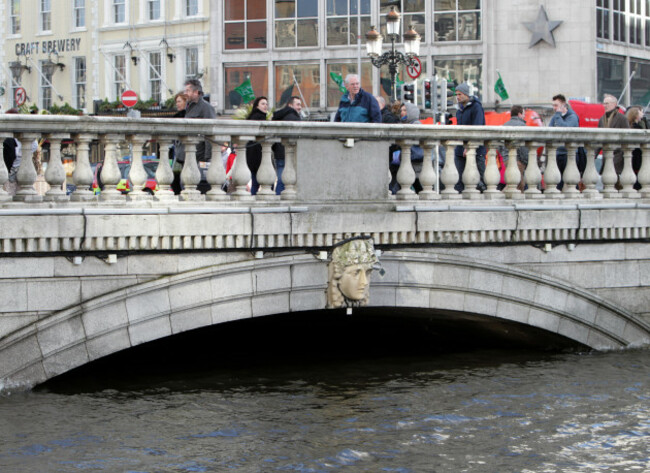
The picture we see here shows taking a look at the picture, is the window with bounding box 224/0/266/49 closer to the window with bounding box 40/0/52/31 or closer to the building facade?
the building facade

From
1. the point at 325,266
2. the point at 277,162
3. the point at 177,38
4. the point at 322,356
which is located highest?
the point at 177,38

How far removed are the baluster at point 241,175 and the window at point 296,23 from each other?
106 ft

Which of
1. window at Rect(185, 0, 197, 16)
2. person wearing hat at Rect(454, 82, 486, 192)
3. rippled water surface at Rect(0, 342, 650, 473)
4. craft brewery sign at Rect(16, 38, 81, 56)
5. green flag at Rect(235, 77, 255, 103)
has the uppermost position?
window at Rect(185, 0, 197, 16)

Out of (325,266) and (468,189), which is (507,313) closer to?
(468,189)

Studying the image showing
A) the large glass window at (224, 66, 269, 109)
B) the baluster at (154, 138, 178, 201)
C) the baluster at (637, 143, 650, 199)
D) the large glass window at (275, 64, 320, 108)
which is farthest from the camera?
the large glass window at (224, 66, 269, 109)

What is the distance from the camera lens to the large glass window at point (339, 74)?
42.8 m

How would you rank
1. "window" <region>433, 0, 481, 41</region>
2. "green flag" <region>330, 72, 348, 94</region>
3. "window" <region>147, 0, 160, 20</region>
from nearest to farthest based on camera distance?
"green flag" <region>330, 72, 348, 94</region>
"window" <region>433, 0, 481, 41</region>
"window" <region>147, 0, 160, 20</region>

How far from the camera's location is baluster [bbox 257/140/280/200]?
11688 mm

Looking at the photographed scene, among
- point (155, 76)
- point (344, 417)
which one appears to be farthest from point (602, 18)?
point (344, 417)

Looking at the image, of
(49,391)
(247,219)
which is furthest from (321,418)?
(49,391)

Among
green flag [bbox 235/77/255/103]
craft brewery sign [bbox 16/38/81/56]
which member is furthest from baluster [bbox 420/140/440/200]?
craft brewery sign [bbox 16/38/81/56]

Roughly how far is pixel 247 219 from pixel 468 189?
2.45 meters

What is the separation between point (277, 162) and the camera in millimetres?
13211

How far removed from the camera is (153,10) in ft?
152
